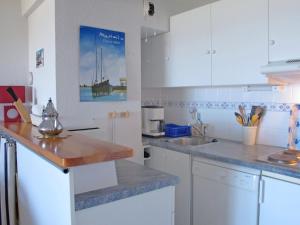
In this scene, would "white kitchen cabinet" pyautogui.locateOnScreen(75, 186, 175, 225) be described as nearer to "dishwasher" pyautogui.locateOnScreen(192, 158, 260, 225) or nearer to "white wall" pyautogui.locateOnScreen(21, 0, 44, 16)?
"dishwasher" pyautogui.locateOnScreen(192, 158, 260, 225)

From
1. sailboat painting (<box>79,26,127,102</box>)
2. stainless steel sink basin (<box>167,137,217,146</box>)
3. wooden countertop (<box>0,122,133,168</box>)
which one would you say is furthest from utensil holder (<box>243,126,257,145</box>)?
wooden countertop (<box>0,122,133,168</box>)

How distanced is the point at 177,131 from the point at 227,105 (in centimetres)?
57

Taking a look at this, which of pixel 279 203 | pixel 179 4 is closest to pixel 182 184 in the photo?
pixel 279 203

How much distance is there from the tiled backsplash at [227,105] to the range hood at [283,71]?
0.21 metres

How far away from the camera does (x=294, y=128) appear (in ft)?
6.93

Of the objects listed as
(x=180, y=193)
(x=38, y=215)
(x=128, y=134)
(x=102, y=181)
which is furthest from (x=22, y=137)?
(x=180, y=193)

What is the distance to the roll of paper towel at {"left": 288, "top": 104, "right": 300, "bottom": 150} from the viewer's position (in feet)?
6.88

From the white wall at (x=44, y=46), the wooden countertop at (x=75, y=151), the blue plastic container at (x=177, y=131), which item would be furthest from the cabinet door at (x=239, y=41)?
the wooden countertop at (x=75, y=151)

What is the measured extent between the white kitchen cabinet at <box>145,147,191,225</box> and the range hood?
2.98 feet

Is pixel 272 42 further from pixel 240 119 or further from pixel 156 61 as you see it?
pixel 156 61

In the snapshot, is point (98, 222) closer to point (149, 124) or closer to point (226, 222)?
point (226, 222)

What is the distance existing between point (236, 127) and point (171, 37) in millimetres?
1118

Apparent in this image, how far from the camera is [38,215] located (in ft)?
4.15

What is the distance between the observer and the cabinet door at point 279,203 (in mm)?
1603
